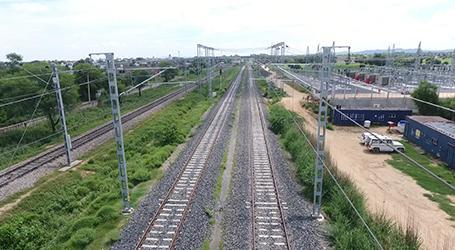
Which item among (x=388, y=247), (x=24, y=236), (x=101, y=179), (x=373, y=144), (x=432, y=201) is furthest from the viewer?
(x=373, y=144)

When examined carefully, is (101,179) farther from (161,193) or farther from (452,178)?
(452,178)

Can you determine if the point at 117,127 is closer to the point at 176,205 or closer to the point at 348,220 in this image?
the point at 176,205

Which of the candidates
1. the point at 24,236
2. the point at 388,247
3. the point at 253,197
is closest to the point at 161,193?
the point at 253,197

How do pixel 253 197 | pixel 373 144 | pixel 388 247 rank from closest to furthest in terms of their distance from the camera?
pixel 388 247
pixel 253 197
pixel 373 144

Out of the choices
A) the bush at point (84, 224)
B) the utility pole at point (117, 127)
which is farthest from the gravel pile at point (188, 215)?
the bush at point (84, 224)

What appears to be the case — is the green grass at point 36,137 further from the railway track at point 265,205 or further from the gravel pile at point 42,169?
the railway track at point 265,205

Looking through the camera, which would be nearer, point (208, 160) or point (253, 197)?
point (253, 197)

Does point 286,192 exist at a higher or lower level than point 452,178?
higher
